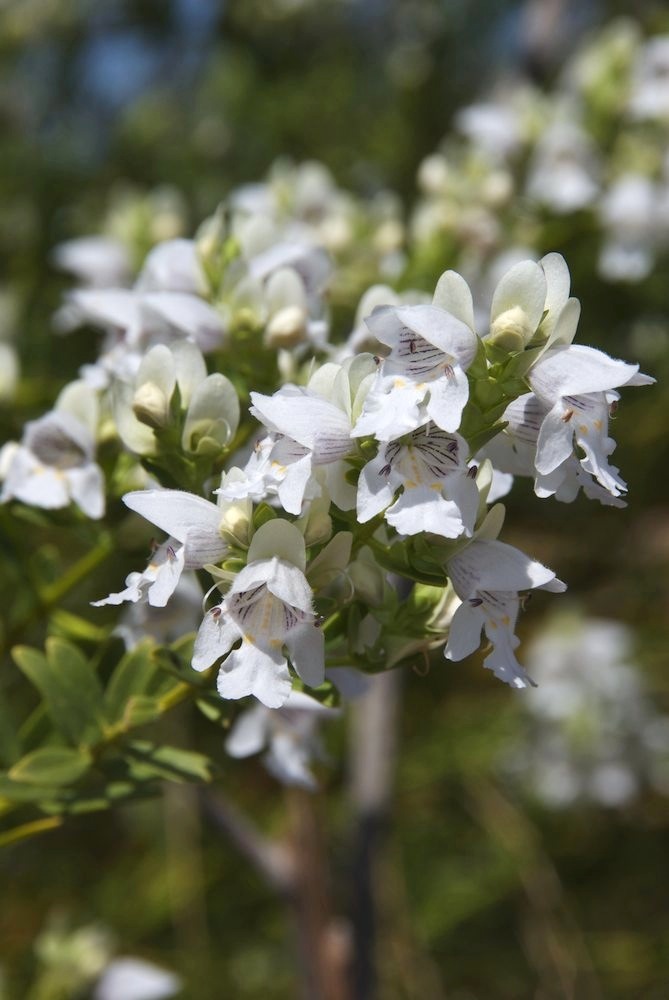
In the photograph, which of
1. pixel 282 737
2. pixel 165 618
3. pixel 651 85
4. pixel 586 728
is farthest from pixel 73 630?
pixel 586 728

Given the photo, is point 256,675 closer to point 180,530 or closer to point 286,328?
point 180,530

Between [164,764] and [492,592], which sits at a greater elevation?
[492,592]

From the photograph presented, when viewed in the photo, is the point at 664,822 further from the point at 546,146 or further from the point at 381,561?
the point at 381,561

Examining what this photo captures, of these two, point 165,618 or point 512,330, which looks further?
point 165,618

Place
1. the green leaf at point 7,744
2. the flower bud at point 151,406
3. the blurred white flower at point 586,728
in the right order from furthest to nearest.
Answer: the blurred white flower at point 586,728, the green leaf at point 7,744, the flower bud at point 151,406

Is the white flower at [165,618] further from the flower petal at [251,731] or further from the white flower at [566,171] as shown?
the white flower at [566,171]

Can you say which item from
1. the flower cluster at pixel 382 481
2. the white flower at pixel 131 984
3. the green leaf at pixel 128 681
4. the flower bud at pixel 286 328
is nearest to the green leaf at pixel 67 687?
the green leaf at pixel 128 681

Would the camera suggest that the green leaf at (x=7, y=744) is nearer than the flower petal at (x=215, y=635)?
No

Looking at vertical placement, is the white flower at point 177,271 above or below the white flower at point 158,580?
above
